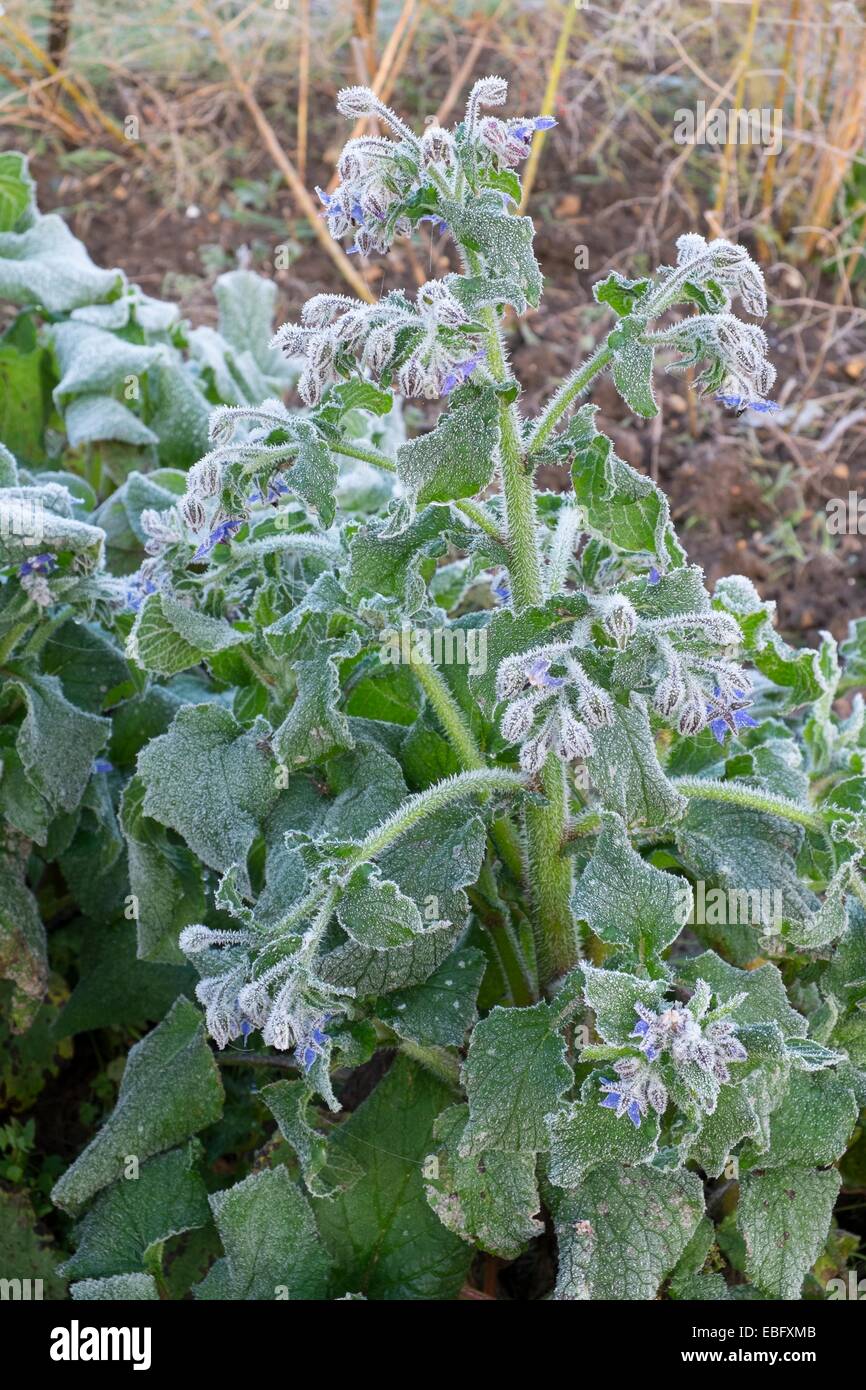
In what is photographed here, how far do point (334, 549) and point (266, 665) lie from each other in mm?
276

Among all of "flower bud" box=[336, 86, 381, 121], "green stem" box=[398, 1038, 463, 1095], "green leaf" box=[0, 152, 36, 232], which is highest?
"flower bud" box=[336, 86, 381, 121]

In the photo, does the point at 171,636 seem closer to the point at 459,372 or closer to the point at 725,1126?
the point at 459,372

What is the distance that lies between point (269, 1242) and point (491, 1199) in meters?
0.35

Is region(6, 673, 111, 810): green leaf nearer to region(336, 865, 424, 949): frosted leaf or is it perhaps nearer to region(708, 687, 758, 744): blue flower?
region(336, 865, 424, 949): frosted leaf

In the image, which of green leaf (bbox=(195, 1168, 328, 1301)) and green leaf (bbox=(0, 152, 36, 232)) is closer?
green leaf (bbox=(195, 1168, 328, 1301))

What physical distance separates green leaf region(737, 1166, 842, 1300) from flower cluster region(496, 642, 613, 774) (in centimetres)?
75

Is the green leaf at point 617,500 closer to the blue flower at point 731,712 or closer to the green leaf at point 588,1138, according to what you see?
the blue flower at point 731,712

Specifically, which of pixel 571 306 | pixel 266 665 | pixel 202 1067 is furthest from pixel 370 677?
pixel 571 306

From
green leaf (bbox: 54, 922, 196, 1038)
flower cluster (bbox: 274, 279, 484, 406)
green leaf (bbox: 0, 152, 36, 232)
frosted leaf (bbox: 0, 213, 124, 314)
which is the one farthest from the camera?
green leaf (bbox: 0, 152, 36, 232)

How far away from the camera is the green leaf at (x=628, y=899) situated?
6.50 feet

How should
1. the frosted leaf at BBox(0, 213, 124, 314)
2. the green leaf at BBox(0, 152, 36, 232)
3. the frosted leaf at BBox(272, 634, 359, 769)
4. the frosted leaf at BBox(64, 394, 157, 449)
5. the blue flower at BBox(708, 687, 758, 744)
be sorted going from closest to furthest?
the blue flower at BBox(708, 687, 758, 744)
the frosted leaf at BBox(272, 634, 359, 769)
the frosted leaf at BBox(64, 394, 157, 449)
the frosted leaf at BBox(0, 213, 124, 314)
the green leaf at BBox(0, 152, 36, 232)

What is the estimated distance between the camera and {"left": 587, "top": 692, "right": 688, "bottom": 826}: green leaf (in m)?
1.92

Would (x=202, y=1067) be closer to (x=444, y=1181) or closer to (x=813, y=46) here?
(x=444, y=1181)

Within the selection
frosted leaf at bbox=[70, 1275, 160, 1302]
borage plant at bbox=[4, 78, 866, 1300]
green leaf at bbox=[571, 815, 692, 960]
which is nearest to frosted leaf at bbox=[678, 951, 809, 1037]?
borage plant at bbox=[4, 78, 866, 1300]
